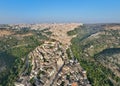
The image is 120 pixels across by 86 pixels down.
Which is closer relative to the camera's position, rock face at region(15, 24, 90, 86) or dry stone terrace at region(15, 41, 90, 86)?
rock face at region(15, 24, 90, 86)

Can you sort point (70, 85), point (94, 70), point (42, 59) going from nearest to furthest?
point (70, 85) → point (94, 70) → point (42, 59)

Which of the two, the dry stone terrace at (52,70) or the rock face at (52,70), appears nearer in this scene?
the rock face at (52,70)

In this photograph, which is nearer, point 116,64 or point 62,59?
point 62,59

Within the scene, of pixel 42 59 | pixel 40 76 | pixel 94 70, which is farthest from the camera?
pixel 42 59

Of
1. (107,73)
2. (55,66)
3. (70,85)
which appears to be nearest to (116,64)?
(107,73)

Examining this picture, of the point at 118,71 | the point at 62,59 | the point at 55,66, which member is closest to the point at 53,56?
the point at 62,59

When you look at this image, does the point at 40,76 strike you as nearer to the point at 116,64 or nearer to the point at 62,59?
the point at 62,59
